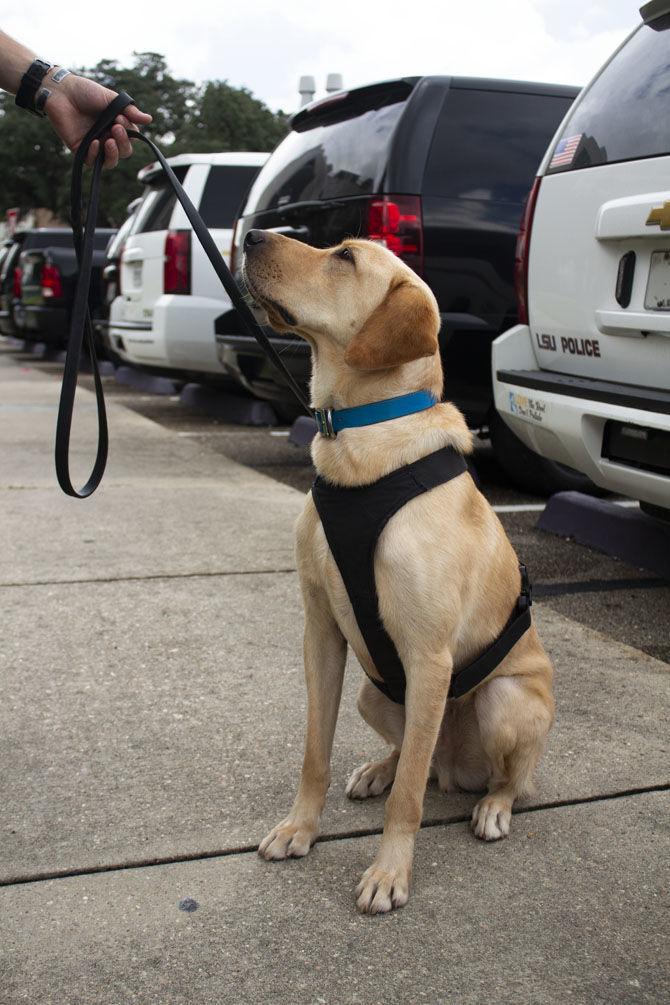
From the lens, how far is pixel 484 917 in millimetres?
2236

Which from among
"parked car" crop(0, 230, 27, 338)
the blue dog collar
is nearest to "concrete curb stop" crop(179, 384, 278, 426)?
the blue dog collar

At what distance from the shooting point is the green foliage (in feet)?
149

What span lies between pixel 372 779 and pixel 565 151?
2.85 m

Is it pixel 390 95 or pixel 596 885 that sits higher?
pixel 390 95

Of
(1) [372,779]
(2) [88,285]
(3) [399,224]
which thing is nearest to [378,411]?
(2) [88,285]

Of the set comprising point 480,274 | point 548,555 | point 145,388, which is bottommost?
point 145,388

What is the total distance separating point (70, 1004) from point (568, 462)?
3.27 meters

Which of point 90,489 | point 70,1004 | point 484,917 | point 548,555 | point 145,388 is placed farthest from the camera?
point 145,388

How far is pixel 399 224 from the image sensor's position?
18.6 ft

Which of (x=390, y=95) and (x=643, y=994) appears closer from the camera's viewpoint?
(x=643, y=994)

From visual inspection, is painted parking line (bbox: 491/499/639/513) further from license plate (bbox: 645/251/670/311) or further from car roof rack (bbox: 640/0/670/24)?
car roof rack (bbox: 640/0/670/24)

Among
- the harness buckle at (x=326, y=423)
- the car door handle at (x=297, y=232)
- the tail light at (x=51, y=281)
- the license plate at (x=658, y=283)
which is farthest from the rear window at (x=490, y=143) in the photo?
the tail light at (x=51, y=281)

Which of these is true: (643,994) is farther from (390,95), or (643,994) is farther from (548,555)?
(390,95)

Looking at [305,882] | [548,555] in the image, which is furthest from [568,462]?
[305,882]
